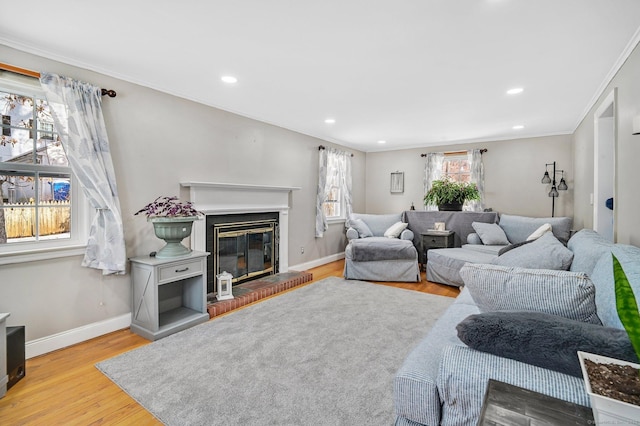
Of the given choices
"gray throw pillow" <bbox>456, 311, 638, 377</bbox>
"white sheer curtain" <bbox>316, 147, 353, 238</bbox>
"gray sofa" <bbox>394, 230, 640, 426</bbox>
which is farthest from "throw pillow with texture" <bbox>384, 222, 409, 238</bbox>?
"gray throw pillow" <bbox>456, 311, 638, 377</bbox>

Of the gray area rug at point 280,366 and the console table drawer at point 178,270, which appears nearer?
the gray area rug at point 280,366

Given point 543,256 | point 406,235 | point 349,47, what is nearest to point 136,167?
point 349,47

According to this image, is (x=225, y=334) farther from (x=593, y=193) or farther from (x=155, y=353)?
(x=593, y=193)

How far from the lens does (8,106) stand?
241 cm

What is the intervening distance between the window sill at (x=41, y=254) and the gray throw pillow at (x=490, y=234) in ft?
16.5

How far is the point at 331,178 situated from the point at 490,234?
2.87 meters

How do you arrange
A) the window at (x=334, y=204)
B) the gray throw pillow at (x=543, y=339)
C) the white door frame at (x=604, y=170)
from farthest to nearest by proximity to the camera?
the window at (x=334, y=204) < the white door frame at (x=604, y=170) < the gray throw pillow at (x=543, y=339)

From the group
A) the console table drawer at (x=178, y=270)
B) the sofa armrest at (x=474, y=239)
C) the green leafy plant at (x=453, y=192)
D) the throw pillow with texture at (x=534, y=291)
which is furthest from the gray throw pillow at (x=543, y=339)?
the green leafy plant at (x=453, y=192)

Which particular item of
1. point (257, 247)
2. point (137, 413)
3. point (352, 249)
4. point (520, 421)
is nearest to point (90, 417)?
point (137, 413)

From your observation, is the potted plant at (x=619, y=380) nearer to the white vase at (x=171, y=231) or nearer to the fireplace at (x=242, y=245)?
the white vase at (x=171, y=231)

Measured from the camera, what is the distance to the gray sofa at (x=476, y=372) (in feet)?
3.41

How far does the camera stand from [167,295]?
3201mm

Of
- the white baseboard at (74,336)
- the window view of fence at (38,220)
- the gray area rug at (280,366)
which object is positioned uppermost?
the window view of fence at (38,220)

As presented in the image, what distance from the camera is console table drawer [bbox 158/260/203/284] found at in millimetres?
2750
